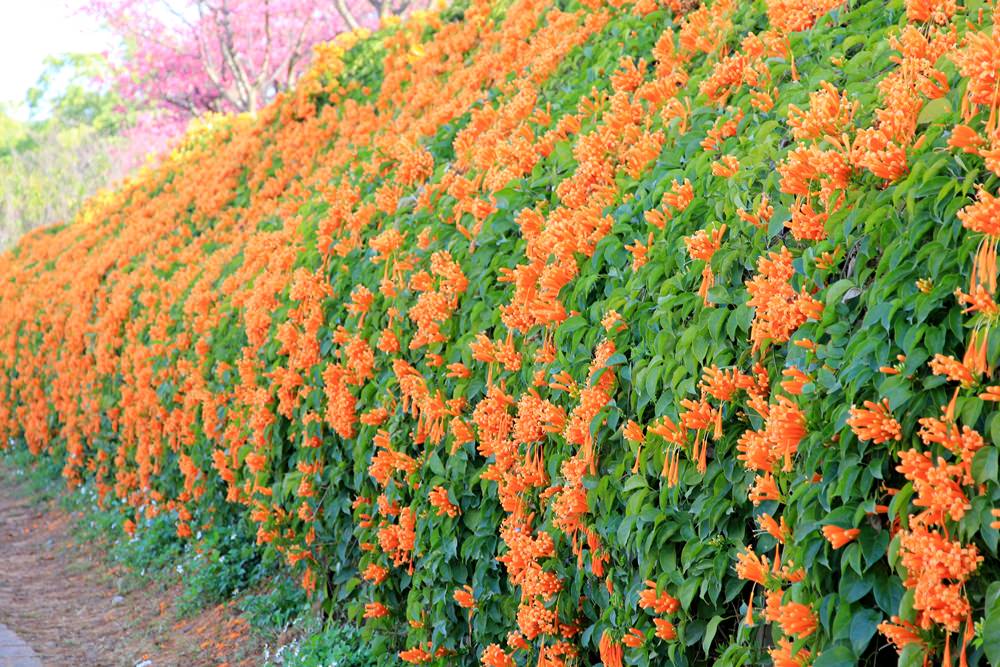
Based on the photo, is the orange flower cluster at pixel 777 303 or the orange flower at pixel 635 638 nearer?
the orange flower cluster at pixel 777 303

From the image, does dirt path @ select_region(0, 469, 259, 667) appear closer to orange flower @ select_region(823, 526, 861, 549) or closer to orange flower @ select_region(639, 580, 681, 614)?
orange flower @ select_region(639, 580, 681, 614)

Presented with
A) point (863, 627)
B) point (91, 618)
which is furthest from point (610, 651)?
point (91, 618)

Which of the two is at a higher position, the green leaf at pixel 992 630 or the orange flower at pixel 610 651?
the green leaf at pixel 992 630

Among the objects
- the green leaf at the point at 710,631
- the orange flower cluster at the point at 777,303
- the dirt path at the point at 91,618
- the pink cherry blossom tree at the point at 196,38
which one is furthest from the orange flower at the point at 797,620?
the pink cherry blossom tree at the point at 196,38

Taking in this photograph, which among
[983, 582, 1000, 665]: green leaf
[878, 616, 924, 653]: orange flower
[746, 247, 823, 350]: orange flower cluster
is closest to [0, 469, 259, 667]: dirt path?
[746, 247, 823, 350]: orange flower cluster

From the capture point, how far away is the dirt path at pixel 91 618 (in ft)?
20.9

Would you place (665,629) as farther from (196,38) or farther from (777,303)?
(196,38)

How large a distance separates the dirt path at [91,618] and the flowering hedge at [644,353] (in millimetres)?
659

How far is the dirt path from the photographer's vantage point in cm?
637

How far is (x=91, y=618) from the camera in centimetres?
736

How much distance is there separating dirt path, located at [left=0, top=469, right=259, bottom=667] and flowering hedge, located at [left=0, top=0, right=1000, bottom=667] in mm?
659

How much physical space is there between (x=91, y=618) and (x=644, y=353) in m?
5.46

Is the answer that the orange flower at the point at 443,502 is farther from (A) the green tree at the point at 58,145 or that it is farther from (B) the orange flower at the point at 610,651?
(A) the green tree at the point at 58,145

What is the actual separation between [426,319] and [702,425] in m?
2.08
